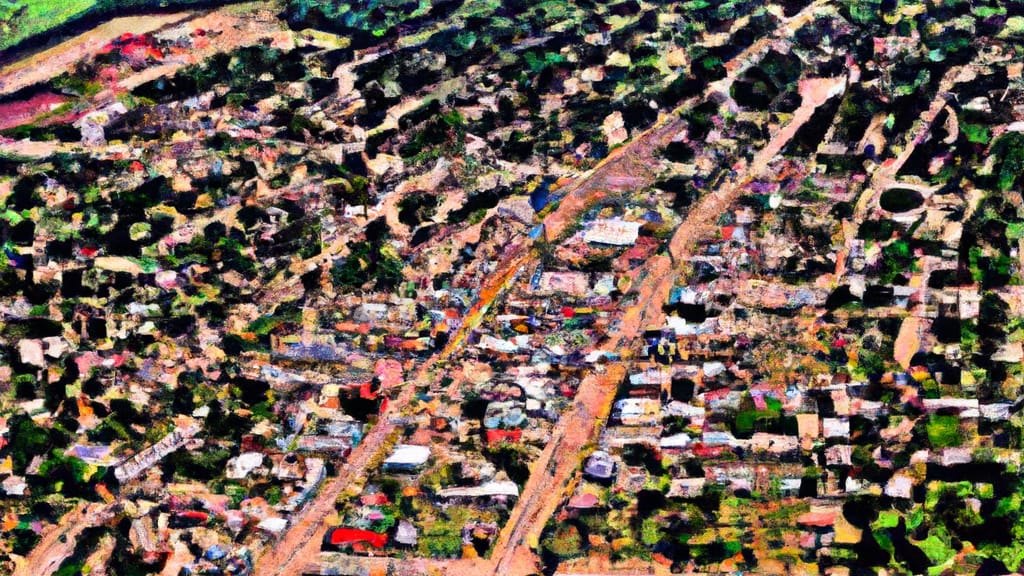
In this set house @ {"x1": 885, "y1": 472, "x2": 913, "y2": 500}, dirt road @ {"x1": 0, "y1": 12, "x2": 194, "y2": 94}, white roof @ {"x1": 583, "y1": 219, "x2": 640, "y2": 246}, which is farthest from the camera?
dirt road @ {"x1": 0, "y1": 12, "x2": 194, "y2": 94}

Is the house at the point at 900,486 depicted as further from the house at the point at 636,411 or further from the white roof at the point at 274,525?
the white roof at the point at 274,525

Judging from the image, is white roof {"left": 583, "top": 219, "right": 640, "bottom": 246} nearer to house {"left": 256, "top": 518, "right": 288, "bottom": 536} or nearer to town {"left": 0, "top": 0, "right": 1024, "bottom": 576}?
town {"left": 0, "top": 0, "right": 1024, "bottom": 576}

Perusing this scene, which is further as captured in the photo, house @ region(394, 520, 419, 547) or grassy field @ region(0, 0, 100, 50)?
grassy field @ region(0, 0, 100, 50)

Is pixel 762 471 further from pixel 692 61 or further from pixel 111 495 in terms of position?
pixel 111 495

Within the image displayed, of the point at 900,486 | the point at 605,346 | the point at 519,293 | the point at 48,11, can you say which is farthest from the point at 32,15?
the point at 900,486

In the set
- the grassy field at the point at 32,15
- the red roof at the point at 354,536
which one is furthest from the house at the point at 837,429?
the grassy field at the point at 32,15

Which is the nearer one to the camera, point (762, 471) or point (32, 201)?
point (762, 471)

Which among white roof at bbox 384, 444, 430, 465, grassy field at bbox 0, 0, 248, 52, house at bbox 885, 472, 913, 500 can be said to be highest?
grassy field at bbox 0, 0, 248, 52

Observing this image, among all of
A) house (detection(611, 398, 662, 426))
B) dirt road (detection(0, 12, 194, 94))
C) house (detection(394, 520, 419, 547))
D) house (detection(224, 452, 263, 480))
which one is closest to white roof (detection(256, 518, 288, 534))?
house (detection(224, 452, 263, 480))

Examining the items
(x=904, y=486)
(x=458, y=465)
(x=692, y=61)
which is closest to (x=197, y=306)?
(x=458, y=465)
